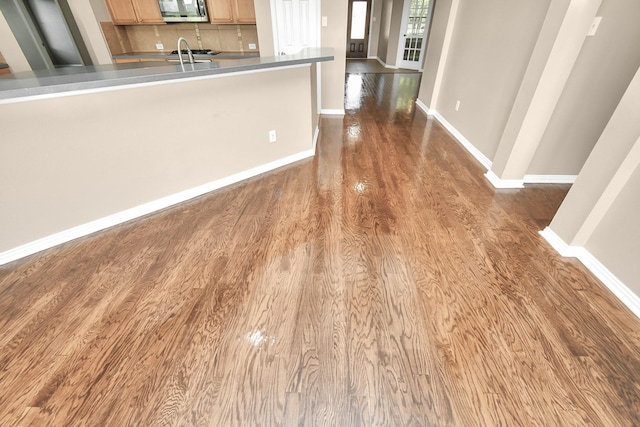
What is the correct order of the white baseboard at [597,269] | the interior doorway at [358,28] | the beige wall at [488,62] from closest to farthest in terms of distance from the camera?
the white baseboard at [597,269]
the beige wall at [488,62]
the interior doorway at [358,28]

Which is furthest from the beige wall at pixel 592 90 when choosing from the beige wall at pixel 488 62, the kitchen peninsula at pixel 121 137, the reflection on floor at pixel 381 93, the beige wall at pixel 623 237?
the reflection on floor at pixel 381 93

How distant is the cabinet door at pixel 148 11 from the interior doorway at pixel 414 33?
20.3ft

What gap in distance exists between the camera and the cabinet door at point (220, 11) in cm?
441

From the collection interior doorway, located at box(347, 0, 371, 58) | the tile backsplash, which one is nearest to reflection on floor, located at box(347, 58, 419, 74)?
interior doorway, located at box(347, 0, 371, 58)

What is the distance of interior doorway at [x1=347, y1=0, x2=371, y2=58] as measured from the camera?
9898 mm

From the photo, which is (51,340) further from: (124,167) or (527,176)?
(527,176)

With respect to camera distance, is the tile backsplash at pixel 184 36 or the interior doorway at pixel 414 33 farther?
the interior doorway at pixel 414 33

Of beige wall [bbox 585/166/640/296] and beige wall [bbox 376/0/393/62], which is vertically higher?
beige wall [bbox 376/0/393/62]

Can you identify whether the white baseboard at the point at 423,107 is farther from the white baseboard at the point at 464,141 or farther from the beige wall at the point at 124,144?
the beige wall at the point at 124,144

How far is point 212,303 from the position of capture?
1.55m

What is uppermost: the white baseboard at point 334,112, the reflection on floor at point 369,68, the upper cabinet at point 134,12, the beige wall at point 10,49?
the upper cabinet at point 134,12

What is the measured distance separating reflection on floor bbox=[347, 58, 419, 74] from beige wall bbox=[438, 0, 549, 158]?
421cm

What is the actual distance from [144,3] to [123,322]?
525 cm

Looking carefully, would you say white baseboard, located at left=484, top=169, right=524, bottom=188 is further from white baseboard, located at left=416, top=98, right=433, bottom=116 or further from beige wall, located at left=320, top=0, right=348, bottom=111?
Result: beige wall, located at left=320, top=0, right=348, bottom=111
